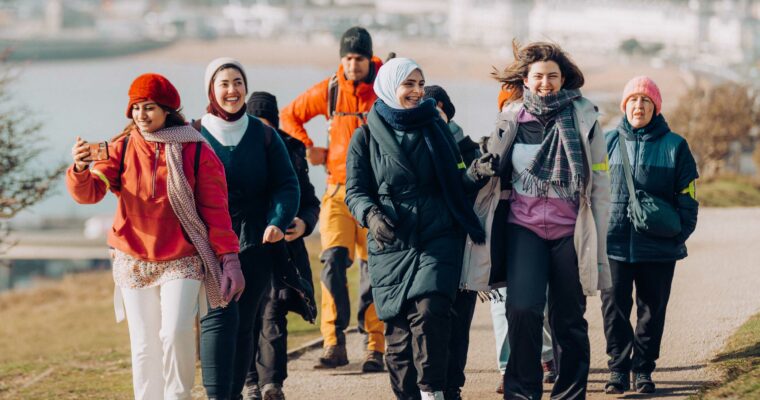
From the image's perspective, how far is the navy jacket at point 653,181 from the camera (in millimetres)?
6227

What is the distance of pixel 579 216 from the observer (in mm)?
5430

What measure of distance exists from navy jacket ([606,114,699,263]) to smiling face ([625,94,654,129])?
29mm

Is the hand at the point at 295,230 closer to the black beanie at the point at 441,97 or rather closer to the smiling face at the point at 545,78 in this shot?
the black beanie at the point at 441,97

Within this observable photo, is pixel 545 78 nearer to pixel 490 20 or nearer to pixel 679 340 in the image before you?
pixel 679 340

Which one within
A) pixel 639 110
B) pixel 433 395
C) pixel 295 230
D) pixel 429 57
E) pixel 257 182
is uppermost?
pixel 429 57

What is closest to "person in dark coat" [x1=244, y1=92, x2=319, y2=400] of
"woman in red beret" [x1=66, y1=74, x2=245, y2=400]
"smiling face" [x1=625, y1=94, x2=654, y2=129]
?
"woman in red beret" [x1=66, y1=74, x2=245, y2=400]

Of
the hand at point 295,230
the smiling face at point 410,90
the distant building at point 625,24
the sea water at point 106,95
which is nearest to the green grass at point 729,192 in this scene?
the hand at point 295,230

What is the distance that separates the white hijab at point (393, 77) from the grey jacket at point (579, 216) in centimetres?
46

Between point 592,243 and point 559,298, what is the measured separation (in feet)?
0.92

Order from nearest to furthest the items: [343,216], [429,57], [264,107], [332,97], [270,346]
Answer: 1. [270,346]
2. [264,107]
3. [343,216]
4. [332,97]
5. [429,57]

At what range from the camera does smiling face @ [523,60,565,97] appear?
549 centimetres

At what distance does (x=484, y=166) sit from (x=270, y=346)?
1.58m

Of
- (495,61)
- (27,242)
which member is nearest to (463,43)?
(495,61)

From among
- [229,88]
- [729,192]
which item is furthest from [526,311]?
[729,192]
